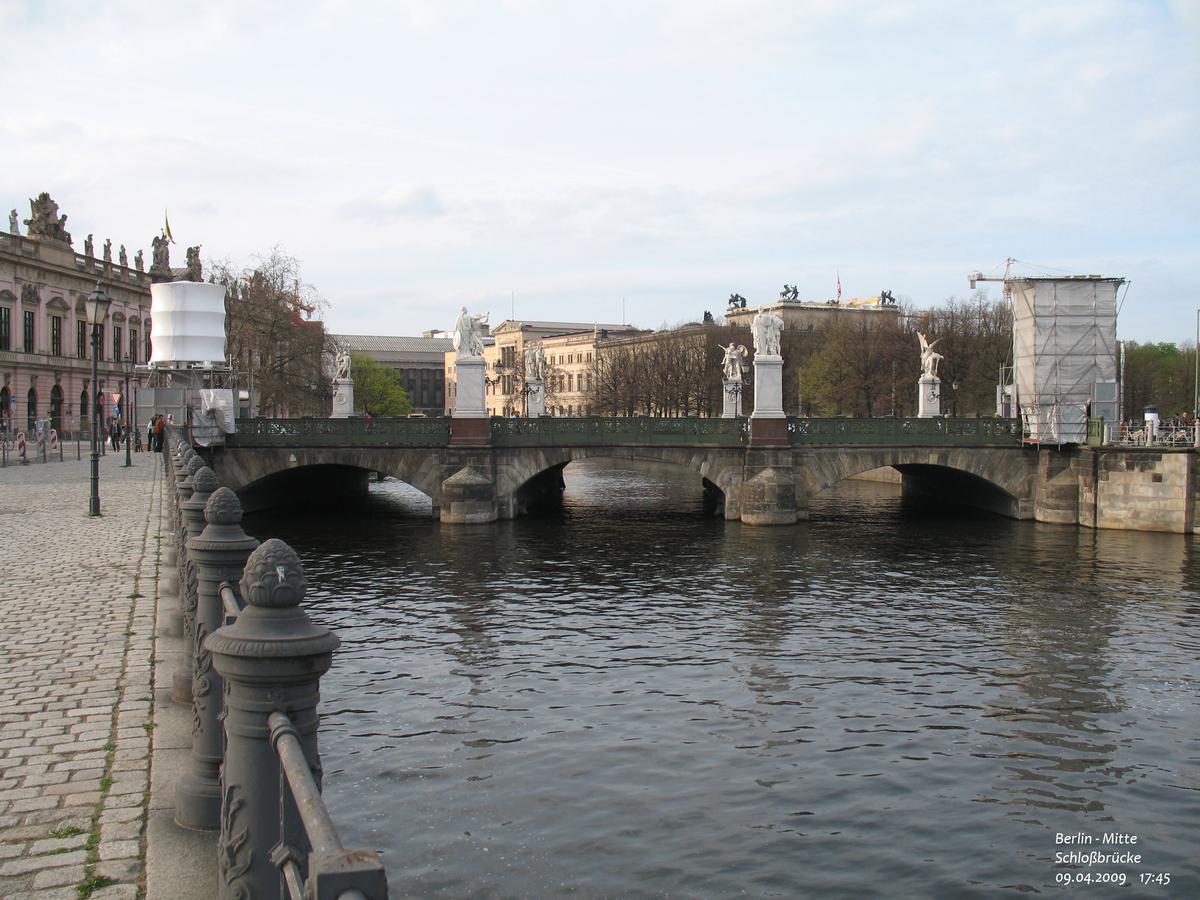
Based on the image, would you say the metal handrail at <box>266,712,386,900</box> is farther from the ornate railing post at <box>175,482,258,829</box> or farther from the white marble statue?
the white marble statue

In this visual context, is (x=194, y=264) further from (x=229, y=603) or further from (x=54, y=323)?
(x=229, y=603)

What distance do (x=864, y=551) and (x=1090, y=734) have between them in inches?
748

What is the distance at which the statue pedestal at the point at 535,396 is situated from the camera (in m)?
62.3

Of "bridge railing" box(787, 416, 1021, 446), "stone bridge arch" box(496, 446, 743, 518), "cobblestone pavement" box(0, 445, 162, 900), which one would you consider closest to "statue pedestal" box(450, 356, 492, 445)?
"stone bridge arch" box(496, 446, 743, 518)

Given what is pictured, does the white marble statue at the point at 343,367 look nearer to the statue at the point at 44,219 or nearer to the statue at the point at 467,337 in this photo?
the statue at the point at 467,337

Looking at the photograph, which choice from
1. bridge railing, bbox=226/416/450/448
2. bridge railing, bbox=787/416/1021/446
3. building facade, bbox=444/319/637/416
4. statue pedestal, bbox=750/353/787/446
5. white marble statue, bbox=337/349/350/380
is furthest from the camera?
building facade, bbox=444/319/637/416

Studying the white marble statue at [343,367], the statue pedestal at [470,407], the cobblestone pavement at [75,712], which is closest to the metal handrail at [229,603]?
the cobblestone pavement at [75,712]

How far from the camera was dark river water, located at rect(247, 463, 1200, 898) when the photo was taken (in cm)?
1297

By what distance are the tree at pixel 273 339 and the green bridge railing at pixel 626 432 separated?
812 inches

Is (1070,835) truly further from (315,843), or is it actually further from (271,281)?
(271,281)

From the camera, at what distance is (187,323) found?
3922 centimetres

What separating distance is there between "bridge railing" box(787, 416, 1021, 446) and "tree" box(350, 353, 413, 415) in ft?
265

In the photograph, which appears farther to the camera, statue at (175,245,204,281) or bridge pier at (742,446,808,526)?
statue at (175,245,204,281)

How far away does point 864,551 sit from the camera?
36.3m
